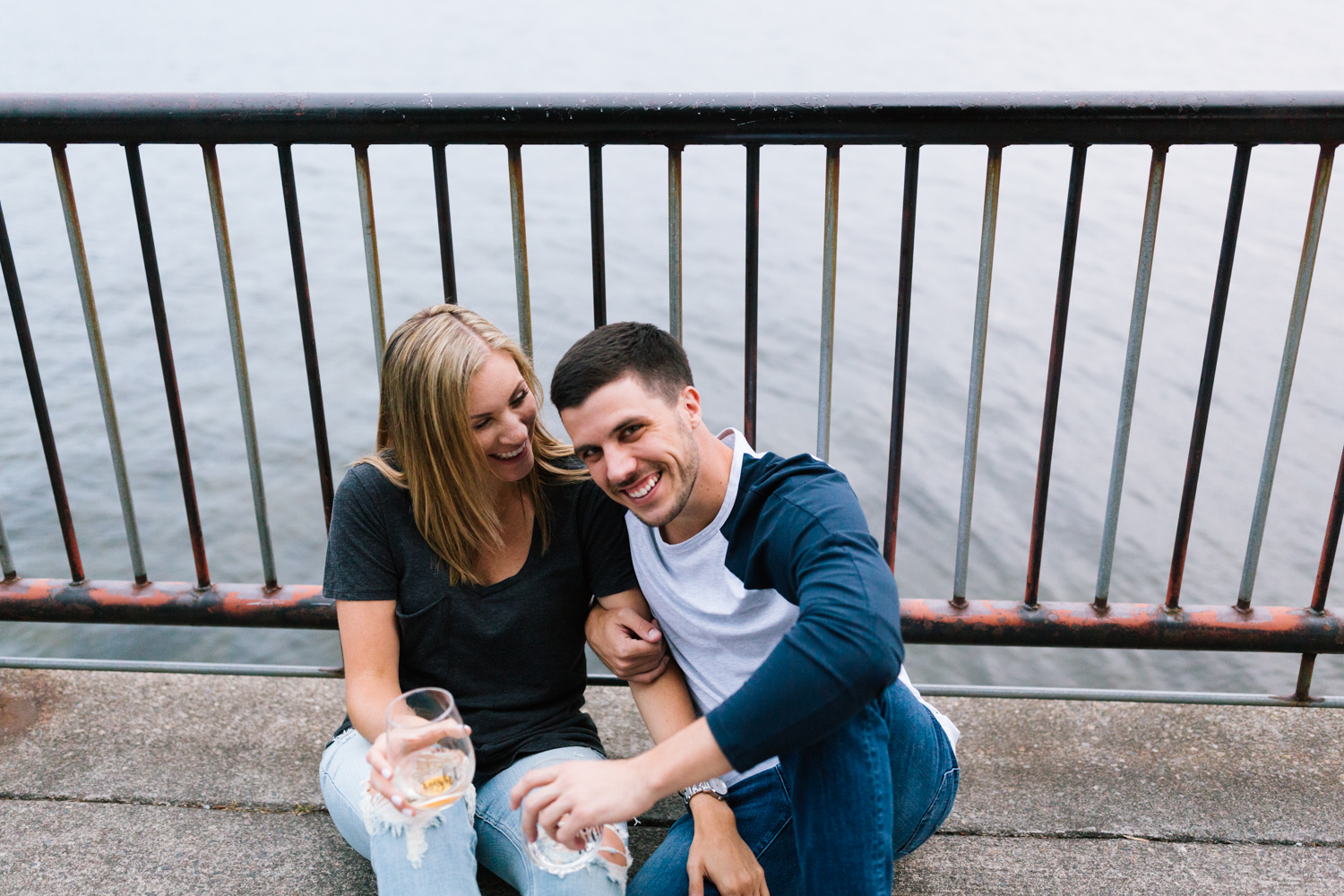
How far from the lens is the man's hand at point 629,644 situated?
208 centimetres

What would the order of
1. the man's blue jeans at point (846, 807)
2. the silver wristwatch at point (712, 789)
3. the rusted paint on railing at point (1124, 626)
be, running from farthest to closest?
the rusted paint on railing at point (1124, 626), the silver wristwatch at point (712, 789), the man's blue jeans at point (846, 807)

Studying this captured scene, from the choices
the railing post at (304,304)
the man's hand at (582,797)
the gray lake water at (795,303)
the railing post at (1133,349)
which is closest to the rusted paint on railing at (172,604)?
the railing post at (304,304)

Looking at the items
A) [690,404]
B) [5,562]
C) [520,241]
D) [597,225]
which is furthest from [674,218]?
[5,562]

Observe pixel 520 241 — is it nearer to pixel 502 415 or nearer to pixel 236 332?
pixel 502 415

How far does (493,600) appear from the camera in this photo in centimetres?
213

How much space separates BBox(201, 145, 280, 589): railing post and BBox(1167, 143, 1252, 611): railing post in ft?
6.59

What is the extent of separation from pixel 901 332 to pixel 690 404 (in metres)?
0.62

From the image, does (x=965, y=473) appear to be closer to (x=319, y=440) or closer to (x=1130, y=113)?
(x=1130, y=113)

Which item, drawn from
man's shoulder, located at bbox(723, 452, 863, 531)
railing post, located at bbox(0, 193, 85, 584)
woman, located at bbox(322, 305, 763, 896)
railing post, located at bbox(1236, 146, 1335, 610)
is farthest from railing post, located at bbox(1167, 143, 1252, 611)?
railing post, located at bbox(0, 193, 85, 584)

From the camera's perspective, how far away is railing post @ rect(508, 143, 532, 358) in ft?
7.32

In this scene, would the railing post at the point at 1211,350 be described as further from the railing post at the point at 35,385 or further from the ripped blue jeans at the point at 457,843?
the railing post at the point at 35,385

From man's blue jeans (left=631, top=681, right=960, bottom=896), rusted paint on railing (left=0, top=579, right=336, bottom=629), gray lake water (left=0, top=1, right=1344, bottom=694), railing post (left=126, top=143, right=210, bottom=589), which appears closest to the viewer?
man's blue jeans (left=631, top=681, right=960, bottom=896)

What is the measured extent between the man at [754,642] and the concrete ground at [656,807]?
0.40m

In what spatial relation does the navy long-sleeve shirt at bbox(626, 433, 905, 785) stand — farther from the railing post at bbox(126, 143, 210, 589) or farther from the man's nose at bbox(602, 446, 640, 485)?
the railing post at bbox(126, 143, 210, 589)
